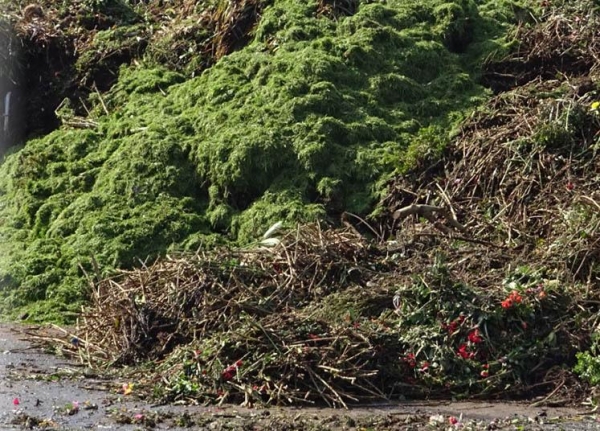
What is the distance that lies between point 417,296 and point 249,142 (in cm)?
310

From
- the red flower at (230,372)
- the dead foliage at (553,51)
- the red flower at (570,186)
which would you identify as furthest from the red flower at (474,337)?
the dead foliage at (553,51)

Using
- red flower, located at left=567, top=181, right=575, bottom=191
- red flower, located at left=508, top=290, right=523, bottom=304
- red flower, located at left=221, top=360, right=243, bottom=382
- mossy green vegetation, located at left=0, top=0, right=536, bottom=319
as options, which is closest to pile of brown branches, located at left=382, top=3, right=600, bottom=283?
red flower, located at left=567, top=181, right=575, bottom=191

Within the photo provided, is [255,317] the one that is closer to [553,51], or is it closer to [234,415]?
[234,415]

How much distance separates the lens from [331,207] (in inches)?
382

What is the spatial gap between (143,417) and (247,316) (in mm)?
1144

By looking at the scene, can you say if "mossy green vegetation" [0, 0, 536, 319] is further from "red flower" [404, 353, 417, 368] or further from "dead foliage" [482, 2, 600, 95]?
"red flower" [404, 353, 417, 368]

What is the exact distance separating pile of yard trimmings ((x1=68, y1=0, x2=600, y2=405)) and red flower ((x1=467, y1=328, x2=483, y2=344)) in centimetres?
1

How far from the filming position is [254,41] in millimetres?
11609

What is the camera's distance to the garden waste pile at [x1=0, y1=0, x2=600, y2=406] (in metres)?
7.13

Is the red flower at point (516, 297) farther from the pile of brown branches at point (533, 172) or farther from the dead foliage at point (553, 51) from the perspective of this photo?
the dead foliage at point (553, 51)

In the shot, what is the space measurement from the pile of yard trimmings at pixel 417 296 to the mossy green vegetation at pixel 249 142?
2.04 ft

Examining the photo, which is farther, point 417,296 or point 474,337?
point 417,296

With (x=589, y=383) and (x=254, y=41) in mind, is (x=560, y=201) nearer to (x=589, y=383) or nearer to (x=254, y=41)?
(x=589, y=383)

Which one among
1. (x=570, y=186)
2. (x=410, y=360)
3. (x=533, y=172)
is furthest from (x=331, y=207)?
(x=410, y=360)
